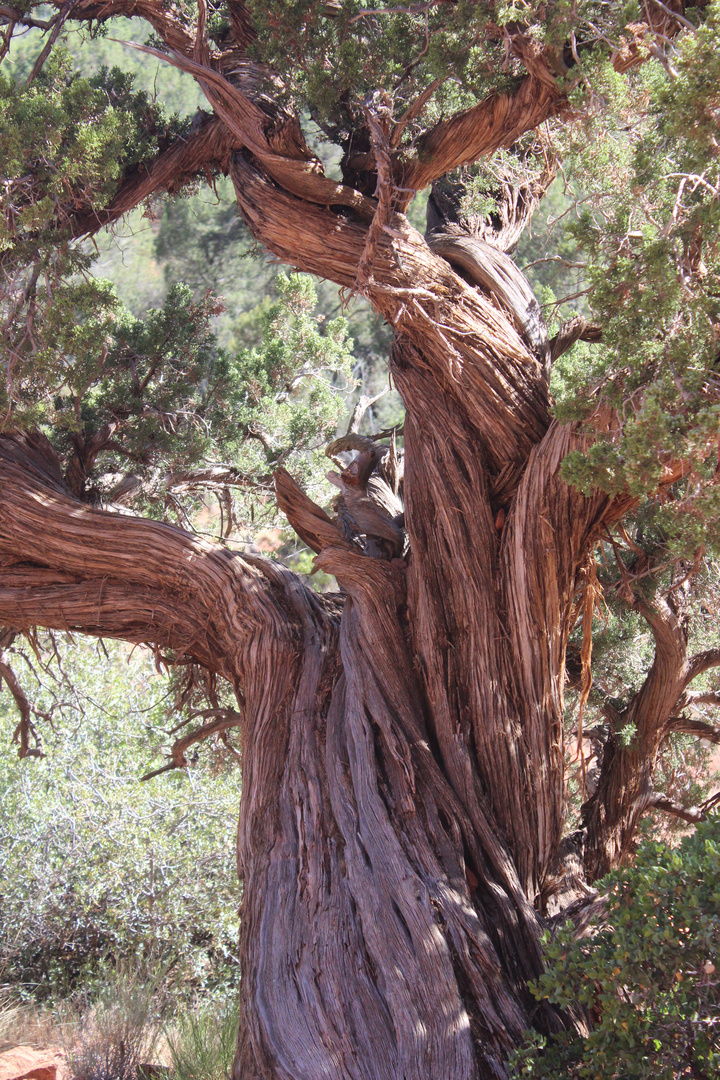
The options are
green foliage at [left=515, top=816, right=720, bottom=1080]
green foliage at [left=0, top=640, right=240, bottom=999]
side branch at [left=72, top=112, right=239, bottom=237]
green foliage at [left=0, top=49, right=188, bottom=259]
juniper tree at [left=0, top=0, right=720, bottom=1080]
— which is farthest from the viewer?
green foliage at [left=0, top=640, right=240, bottom=999]

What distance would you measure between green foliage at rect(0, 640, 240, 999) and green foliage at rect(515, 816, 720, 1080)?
5.35 metres

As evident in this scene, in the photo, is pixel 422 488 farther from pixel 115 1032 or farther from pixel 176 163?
pixel 115 1032

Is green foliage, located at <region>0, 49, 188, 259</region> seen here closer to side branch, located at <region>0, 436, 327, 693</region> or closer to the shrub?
side branch, located at <region>0, 436, 327, 693</region>

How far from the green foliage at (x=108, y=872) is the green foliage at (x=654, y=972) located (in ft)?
17.5

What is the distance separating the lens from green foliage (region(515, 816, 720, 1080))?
2.66 m

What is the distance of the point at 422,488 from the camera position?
454 cm

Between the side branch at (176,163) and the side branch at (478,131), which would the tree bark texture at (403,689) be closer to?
the side branch at (478,131)

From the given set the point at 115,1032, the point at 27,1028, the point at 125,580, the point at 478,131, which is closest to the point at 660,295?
the point at 478,131

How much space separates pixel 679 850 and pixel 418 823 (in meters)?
1.14

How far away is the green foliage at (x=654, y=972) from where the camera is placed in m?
2.66

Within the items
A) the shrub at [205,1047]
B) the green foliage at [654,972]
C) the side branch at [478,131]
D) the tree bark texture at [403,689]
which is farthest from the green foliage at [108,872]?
the green foliage at [654,972]

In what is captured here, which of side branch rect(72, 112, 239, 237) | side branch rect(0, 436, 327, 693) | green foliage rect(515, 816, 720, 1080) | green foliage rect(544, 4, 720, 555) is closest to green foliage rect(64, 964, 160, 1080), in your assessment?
side branch rect(0, 436, 327, 693)

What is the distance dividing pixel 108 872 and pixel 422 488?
581 cm

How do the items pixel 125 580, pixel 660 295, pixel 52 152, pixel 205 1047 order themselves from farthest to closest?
pixel 205 1047, pixel 125 580, pixel 52 152, pixel 660 295
